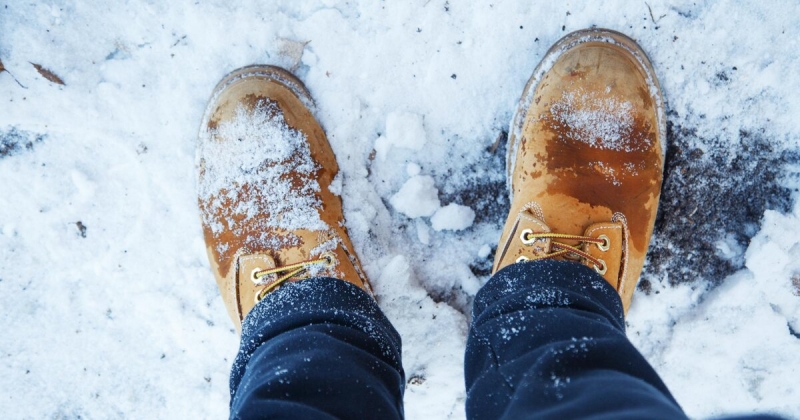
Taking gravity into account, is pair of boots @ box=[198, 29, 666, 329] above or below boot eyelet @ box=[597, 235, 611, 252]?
above

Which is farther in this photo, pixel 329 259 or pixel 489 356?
pixel 329 259

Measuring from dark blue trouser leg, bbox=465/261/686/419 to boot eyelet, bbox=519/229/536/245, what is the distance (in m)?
0.10

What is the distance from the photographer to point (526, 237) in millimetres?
1227

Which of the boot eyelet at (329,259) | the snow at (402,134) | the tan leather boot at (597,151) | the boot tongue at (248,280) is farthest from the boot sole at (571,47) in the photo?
the boot tongue at (248,280)

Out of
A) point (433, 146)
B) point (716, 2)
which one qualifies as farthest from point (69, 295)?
point (716, 2)

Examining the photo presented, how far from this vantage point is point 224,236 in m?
1.35

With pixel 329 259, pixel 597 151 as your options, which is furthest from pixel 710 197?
pixel 329 259

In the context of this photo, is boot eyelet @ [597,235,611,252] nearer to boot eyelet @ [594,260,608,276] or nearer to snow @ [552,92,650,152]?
boot eyelet @ [594,260,608,276]

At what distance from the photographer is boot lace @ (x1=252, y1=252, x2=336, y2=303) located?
4.06 feet

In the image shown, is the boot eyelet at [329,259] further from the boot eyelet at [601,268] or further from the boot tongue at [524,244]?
the boot eyelet at [601,268]

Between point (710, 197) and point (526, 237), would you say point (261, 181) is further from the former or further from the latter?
point (710, 197)

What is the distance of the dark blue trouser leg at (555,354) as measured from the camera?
0.80 metres

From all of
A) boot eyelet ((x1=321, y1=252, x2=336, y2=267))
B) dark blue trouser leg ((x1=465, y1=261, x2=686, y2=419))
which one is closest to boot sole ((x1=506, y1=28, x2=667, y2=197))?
dark blue trouser leg ((x1=465, y1=261, x2=686, y2=419))

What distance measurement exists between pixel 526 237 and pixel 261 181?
2.30 feet
